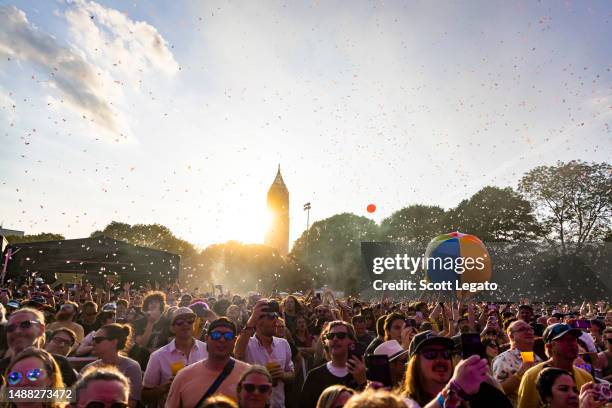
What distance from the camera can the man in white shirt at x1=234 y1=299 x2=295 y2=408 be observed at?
497 centimetres

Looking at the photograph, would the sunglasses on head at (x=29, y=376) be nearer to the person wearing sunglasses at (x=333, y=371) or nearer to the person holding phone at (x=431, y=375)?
the person wearing sunglasses at (x=333, y=371)

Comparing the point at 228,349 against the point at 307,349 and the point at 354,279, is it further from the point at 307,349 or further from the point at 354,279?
the point at 354,279

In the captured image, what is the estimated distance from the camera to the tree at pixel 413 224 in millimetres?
53031

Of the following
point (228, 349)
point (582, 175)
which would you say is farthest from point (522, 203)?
point (228, 349)

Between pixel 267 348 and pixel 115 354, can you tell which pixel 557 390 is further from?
pixel 115 354

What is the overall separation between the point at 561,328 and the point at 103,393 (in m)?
3.99

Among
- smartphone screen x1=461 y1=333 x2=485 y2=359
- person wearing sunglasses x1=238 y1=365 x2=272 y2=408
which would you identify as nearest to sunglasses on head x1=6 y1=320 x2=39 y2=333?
person wearing sunglasses x1=238 y1=365 x2=272 y2=408

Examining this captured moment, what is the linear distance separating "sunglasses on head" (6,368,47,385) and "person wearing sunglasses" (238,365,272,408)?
1438 millimetres

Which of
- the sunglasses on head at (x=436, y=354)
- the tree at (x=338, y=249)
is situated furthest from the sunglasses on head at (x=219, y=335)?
the tree at (x=338, y=249)

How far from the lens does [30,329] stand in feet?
14.8

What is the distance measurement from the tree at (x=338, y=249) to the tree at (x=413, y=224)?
2.80 metres

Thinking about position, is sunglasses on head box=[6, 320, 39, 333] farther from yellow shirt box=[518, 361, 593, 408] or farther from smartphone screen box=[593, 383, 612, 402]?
smartphone screen box=[593, 383, 612, 402]

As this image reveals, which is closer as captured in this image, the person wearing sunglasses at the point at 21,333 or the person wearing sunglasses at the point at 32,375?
the person wearing sunglasses at the point at 32,375

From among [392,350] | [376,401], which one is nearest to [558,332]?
[392,350]
